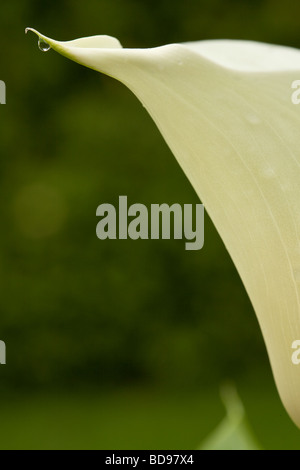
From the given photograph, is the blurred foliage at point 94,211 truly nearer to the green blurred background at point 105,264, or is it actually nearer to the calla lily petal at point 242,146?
the green blurred background at point 105,264

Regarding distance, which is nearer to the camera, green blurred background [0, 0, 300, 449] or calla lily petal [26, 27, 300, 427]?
calla lily petal [26, 27, 300, 427]

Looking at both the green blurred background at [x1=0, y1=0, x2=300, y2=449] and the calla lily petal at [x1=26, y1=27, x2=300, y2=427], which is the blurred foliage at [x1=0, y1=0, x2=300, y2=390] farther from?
the calla lily petal at [x1=26, y1=27, x2=300, y2=427]

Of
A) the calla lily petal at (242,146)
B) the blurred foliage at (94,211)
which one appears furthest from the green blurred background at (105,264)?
the calla lily petal at (242,146)

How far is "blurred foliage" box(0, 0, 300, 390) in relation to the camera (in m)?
1.61

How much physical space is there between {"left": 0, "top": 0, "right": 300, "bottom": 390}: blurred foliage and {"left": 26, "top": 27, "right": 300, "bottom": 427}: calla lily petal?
134 cm

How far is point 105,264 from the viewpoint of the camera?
5.41 feet

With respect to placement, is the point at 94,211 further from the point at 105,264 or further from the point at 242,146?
the point at 242,146

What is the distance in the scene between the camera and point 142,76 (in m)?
0.23

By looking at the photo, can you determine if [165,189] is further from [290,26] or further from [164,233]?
[290,26]

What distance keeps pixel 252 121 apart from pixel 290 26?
4.88 feet

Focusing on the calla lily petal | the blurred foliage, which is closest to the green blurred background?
the blurred foliage

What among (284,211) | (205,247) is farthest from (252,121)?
(205,247)

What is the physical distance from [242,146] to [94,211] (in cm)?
138

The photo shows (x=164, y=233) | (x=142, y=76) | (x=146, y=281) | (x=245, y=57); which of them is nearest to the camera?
(x=142, y=76)
